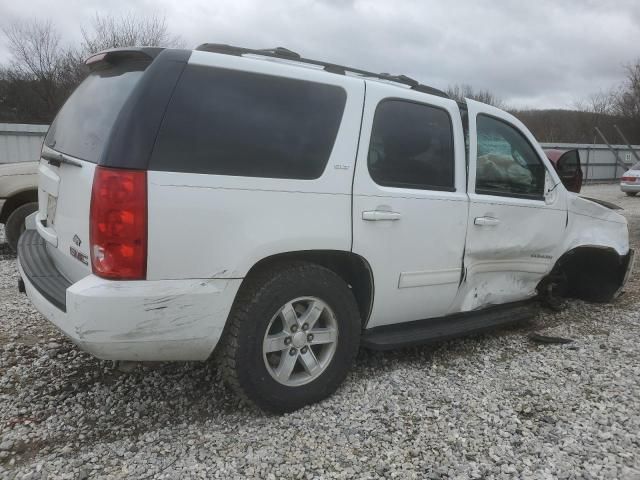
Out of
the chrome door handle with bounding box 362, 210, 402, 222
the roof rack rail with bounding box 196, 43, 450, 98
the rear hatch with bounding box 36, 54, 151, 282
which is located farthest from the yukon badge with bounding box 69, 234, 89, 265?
the chrome door handle with bounding box 362, 210, 402, 222

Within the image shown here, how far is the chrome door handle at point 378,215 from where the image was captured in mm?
2883

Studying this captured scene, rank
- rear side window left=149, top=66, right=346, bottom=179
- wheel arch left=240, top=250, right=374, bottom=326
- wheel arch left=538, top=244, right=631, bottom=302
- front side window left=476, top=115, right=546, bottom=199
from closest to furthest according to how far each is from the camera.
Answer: rear side window left=149, top=66, right=346, bottom=179, wheel arch left=240, top=250, right=374, bottom=326, front side window left=476, top=115, right=546, bottom=199, wheel arch left=538, top=244, right=631, bottom=302

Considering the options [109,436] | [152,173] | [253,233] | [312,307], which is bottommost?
[109,436]

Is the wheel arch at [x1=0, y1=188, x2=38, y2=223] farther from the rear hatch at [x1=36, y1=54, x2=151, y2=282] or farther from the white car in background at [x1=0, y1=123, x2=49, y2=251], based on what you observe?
the rear hatch at [x1=36, y1=54, x2=151, y2=282]

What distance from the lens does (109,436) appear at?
103 inches

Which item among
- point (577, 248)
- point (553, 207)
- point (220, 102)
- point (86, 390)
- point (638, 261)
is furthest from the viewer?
point (638, 261)

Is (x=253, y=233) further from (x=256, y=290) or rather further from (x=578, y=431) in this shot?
(x=578, y=431)

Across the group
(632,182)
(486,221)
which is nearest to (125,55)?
(486,221)

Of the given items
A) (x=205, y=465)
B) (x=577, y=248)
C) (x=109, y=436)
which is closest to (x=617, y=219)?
(x=577, y=248)

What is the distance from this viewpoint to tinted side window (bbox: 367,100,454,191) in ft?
9.83

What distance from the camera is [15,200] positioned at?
6543 millimetres

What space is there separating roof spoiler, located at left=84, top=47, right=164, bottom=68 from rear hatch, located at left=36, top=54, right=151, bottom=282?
16mm

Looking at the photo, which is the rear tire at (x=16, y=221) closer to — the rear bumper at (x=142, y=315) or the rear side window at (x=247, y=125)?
the rear bumper at (x=142, y=315)

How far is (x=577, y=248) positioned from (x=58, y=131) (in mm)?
4006
